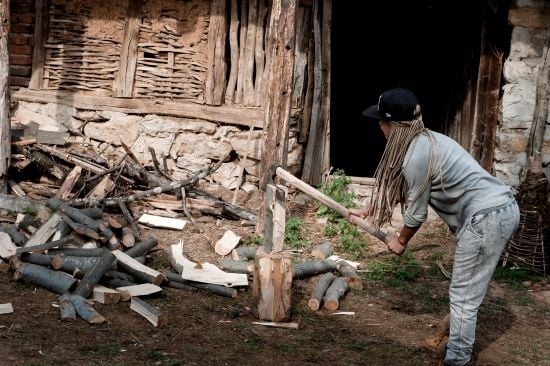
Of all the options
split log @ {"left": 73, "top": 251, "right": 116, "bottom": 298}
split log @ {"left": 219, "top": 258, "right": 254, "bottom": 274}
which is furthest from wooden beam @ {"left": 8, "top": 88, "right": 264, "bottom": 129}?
split log @ {"left": 73, "top": 251, "right": 116, "bottom": 298}

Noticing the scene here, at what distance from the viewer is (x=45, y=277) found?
6.65 m

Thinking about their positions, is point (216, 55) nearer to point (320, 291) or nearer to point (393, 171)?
point (320, 291)

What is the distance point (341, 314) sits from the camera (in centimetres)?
671

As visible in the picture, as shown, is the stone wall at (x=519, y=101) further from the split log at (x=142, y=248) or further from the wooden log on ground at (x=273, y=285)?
the split log at (x=142, y=248)

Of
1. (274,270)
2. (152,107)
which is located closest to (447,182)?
(274,270)

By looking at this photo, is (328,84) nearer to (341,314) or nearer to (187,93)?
(187,93)

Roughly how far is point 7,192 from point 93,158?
1.18 metres

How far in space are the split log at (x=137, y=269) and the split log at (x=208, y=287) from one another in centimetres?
21

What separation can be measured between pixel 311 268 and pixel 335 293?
715mm

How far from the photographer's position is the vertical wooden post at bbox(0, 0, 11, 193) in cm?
892

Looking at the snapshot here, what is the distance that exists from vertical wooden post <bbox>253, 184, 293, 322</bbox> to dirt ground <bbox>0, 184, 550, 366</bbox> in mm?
167

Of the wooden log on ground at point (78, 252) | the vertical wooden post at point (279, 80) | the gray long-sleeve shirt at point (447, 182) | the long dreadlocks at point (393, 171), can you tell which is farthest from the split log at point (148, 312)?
the vertical wooden post at point (279, 80)

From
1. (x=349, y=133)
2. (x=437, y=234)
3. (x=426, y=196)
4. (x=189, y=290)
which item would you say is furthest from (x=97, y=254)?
(x=349, y=133)

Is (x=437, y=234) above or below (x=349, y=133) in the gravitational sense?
below
